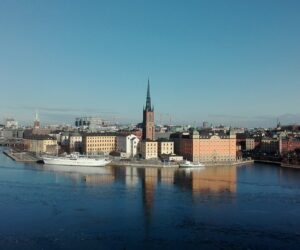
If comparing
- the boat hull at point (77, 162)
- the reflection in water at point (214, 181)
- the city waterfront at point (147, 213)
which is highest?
the boat hull at point (77, 162)

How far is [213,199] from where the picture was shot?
13.5 meters

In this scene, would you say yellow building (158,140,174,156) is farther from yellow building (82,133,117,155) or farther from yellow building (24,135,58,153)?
yellow building (24,135,58,153)

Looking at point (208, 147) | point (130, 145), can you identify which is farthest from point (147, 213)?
point (130, 145)

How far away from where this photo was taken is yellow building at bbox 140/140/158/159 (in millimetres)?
28250

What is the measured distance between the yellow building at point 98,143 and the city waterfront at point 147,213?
12.8 metres

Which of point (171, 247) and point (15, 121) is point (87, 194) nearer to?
Answer: point (171, 247)

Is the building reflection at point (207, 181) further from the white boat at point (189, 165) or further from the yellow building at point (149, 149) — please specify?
the yellow building at point (149, 149)

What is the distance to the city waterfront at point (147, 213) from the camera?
29.3 feet

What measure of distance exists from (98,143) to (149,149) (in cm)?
492

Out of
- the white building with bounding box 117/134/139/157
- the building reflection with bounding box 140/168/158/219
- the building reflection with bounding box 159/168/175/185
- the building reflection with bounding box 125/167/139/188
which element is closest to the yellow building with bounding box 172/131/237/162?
the white building with bounding box 117/134/139/157

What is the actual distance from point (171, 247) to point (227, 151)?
20.3 meters

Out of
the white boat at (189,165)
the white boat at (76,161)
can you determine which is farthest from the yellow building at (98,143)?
the white boat at (189,165)

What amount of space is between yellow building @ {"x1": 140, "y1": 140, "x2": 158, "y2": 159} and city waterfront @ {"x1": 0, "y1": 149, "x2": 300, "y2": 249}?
9.49 metres

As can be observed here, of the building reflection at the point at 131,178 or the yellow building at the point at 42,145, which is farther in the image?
the yellow building at the point at 42,145
